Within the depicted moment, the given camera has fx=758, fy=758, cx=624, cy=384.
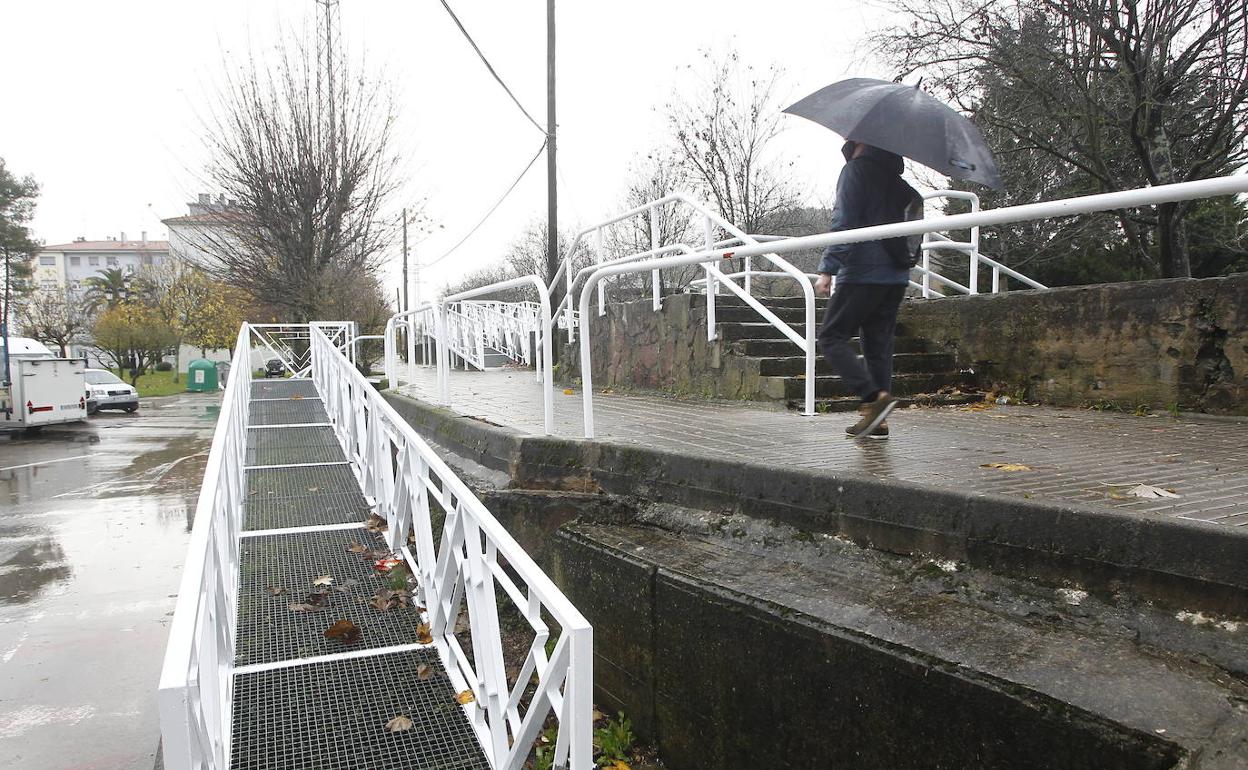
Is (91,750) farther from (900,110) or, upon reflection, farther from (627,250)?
(627,250)

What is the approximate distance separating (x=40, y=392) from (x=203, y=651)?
19.6 metres

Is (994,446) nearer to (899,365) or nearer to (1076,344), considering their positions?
(1076,344)

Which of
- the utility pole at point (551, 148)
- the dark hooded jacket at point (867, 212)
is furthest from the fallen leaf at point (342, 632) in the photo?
the utility pole at point (551, 148)

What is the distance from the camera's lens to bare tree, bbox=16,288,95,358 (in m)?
41.8

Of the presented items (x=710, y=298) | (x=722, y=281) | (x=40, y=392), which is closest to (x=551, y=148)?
(x=722, y=281)

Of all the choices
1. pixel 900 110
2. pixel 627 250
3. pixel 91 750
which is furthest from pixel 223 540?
pixel 627 250

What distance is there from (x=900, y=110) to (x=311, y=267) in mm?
19541

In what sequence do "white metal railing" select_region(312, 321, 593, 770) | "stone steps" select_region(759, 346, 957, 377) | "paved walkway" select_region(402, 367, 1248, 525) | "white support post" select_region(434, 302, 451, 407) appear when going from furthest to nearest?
1. "white support post" select_region(434, 302, 451, 407)
2. "stone steps" select_region(759, 346, 957, 377)
3. "paved walkway" select_region(402, 367, 1248, 525)
4. "white metal railing" select_region(312, 321, 593, 770)

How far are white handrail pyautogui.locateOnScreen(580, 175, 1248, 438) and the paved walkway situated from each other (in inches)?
33.7

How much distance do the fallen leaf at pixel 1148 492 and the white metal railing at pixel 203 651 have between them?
105 inches

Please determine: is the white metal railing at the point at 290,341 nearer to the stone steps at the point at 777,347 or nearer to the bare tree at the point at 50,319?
the stone steps at the point at 777,347

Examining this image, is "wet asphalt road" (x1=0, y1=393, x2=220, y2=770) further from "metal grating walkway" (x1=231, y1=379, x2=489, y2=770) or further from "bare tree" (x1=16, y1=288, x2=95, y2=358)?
"bare tree" (x1=16, y1=288, x2=95, y2=358)

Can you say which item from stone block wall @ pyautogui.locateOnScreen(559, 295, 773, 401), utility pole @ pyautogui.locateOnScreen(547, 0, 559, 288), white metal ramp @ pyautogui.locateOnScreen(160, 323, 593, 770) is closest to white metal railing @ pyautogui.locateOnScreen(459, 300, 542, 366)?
utility pole @ pyautogui.locateOnScreen(547, 0, 559, 288)

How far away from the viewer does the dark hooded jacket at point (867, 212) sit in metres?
3.66
